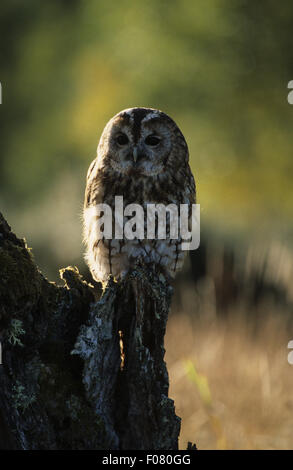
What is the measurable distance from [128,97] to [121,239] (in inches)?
243

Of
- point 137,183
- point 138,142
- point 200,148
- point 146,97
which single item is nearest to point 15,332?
point 137,183

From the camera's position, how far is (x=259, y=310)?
450 centimetres

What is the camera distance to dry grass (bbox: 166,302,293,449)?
8.40 ft

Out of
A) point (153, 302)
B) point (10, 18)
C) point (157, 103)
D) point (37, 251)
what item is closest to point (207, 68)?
point (157, 103)

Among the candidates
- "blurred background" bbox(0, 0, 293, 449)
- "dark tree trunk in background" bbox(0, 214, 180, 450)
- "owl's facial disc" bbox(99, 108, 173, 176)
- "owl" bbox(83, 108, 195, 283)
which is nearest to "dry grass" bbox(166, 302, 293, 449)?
"blurred background" bbox(0, 0, 293, 449)

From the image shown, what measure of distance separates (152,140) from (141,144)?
0.09 metres

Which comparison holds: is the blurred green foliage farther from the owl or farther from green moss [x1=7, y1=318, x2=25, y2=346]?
green moss [x1=7, y1=318, x2=25, y2=346]

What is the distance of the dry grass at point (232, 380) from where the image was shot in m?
2.56

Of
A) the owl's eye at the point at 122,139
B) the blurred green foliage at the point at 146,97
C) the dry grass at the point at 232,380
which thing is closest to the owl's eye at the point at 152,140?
the owl's eye at the point at 122,139

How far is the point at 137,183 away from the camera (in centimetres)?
276

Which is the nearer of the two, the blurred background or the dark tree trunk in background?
the dark tree trunk in background

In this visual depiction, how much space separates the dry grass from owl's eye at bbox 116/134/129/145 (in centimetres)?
114

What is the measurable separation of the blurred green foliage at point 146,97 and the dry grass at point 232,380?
1.61 m
